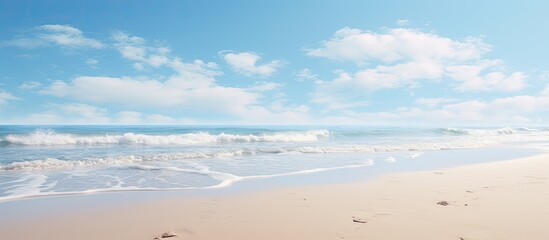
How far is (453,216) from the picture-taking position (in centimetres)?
514

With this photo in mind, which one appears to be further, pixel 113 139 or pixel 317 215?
pixel 113 139

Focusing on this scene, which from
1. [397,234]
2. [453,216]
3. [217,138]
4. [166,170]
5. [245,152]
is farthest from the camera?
[217,138]

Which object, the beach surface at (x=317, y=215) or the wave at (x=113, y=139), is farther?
the wave at (x=113, y=139)

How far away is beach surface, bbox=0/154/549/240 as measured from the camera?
4.47 m

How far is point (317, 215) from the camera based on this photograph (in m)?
5.34

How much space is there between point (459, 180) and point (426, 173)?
1505mm

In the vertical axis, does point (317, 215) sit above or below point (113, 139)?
below

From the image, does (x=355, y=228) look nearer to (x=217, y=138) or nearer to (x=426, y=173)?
(x=426, y=173)

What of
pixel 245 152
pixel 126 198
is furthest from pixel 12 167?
pixel 245 152

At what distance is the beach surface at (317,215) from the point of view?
14.7ft

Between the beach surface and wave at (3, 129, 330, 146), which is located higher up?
wave at (3, 129, 330, 146)

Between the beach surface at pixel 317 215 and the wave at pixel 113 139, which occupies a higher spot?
the wave at pixel 113 139

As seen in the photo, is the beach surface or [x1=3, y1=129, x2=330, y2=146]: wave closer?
the beach surface

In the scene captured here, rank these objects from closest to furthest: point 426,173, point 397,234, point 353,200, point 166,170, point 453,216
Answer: point 397,234, point 453,216, point 353,200, point 426,173, point 166,170
